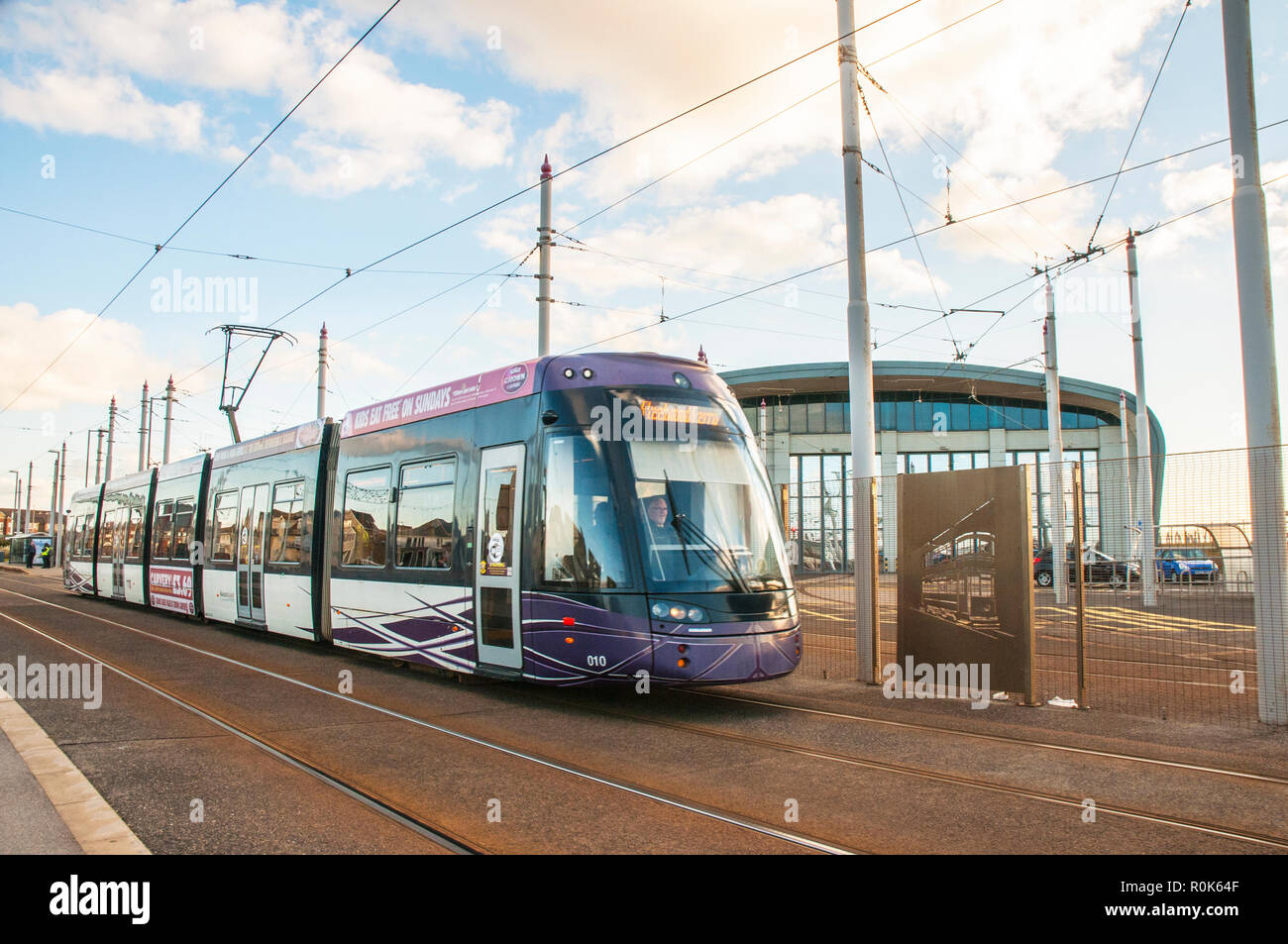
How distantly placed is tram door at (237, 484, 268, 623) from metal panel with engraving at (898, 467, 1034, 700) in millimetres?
10489

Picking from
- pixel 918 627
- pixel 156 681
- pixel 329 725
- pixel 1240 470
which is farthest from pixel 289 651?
pixel 1240 470

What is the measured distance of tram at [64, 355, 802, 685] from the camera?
8.26 meters

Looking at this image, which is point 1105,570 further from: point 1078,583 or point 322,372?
point 322,372

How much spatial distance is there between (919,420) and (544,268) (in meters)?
33.5

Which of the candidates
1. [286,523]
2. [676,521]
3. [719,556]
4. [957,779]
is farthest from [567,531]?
[286,523]

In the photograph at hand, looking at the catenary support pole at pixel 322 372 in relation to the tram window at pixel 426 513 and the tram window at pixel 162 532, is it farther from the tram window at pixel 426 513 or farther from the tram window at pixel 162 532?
the tram window at pixel 426 513

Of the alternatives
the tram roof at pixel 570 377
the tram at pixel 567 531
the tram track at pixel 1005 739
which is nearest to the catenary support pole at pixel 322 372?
the tram at pixel 567 531

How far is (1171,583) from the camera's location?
373 inches

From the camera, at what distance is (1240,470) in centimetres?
869

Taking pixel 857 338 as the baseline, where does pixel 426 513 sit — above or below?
below

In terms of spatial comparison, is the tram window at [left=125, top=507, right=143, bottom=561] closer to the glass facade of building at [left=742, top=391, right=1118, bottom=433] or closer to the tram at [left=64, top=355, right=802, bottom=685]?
the tram at [left=64, top=355, right=802, bottom=685]

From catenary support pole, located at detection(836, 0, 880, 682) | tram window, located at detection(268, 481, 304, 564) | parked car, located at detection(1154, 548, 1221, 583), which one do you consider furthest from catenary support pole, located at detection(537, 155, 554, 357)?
parked car, located at detection(1154, 548, 1221, 583)

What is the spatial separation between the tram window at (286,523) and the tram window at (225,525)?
7.12 ft
